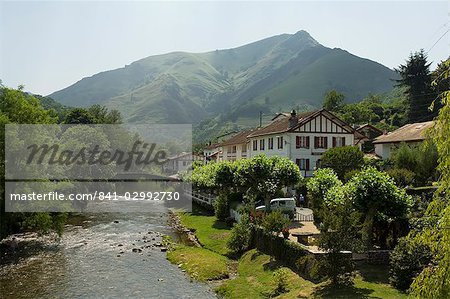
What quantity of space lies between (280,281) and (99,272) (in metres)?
12.7

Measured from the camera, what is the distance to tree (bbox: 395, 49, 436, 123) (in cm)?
7694

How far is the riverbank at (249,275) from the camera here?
18.7 meters

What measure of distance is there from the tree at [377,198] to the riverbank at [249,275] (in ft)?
9.79

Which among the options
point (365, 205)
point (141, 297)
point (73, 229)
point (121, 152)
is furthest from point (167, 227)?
point (121, 152)

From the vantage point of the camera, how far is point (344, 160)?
46469 mm

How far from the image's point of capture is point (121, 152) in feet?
300

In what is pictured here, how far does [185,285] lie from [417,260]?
13673mm

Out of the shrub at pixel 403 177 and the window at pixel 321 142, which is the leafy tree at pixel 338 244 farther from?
the window at pixel 321 142

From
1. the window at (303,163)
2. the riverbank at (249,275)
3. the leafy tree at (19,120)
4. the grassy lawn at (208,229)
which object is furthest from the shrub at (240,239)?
the window at (303,163)

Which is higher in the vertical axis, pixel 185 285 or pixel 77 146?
pixel 77 146

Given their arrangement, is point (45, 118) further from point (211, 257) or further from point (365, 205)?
point (365, 205)

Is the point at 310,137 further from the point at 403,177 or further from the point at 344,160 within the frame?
the point at 403,177

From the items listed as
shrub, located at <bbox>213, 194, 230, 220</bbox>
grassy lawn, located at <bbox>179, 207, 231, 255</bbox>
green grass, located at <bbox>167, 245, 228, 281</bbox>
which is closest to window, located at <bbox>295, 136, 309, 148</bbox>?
shrub, located at <bbox>213, 194, 230, 220</bbox>

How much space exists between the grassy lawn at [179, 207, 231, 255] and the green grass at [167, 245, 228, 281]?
4.58ft
